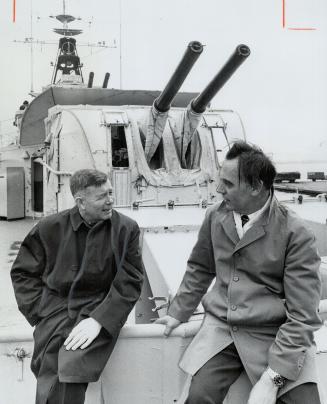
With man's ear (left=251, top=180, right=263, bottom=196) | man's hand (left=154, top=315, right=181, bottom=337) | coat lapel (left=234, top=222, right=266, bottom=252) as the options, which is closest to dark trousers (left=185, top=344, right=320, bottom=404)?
man's hand (left=154, top=315, right=181, bottom=337)

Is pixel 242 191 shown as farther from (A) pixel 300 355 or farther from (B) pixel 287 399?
(B) pixel 287 399

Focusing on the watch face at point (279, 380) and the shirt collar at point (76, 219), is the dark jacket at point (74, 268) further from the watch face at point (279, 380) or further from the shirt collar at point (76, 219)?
the watch face at point (279, 380)

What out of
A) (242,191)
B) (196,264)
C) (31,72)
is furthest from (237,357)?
(31,72)

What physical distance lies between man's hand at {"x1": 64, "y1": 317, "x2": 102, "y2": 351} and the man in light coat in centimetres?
43

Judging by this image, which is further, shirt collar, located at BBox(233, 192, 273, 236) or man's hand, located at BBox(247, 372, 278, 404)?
shirt collar, located at BBox(233, 192, 273, 236)

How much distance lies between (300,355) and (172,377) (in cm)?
80

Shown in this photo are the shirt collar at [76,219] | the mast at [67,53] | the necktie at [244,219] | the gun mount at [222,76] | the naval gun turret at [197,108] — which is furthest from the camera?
the mast at [67,53]

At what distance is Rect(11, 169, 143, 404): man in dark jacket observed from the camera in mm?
2479

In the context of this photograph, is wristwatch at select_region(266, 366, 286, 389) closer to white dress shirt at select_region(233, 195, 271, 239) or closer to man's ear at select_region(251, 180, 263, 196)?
white dress shirt at select_region(233, 195, 271, 239)

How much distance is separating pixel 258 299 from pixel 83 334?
0.79m

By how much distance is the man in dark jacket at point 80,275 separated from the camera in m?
2.48

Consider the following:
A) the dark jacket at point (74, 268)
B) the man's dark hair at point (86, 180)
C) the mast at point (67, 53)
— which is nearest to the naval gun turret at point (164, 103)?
the man's dark hair at point (86, 180)

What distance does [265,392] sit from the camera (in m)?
2.07

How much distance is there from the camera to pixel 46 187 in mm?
8852
